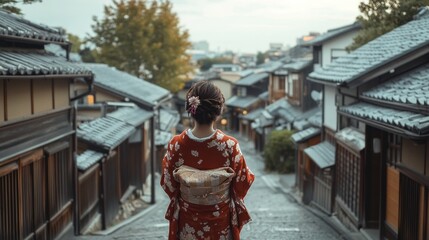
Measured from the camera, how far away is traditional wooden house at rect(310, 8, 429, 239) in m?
8.43

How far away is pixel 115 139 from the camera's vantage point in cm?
1464

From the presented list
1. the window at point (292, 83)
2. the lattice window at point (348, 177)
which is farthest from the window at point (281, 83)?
the lattice window at point (348, 177)

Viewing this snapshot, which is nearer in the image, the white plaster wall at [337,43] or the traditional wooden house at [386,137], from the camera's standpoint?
the traditional wooden house at [386,137]

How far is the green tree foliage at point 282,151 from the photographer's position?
31641 mm

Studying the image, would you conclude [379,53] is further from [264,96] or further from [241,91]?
[241,91]

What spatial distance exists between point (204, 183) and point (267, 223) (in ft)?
31.1

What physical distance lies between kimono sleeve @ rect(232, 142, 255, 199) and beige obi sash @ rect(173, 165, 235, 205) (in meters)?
0.07

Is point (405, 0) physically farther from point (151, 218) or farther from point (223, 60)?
point (223, 60)

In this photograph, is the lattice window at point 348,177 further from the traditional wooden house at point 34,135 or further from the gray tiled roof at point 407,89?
the traditional wooden house at point 34,135

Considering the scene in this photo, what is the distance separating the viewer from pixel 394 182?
34.7ft

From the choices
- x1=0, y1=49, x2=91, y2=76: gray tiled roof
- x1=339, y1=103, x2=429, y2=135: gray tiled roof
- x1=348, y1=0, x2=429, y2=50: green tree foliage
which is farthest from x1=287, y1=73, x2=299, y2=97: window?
x1=0, y1=49, x2=91, y2=76: gray tiled roof

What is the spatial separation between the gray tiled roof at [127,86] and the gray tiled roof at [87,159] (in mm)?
8024

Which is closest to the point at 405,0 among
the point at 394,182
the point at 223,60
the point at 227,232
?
the point at 394,182

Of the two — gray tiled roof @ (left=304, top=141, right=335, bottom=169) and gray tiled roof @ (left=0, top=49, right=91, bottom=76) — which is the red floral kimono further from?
gray tiled roof @ (left=304, top=141, right=335, bottom=169)
